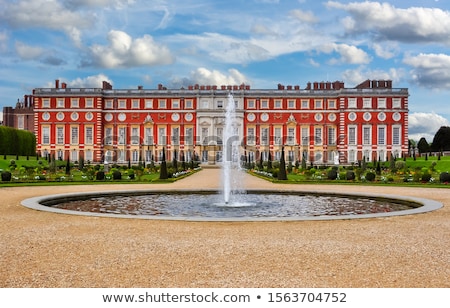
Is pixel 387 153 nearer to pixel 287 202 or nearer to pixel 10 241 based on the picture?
pixel 287 202

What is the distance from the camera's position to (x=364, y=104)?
159 feet

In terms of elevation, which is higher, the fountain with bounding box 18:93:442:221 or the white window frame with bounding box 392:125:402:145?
the white window frame with bounding box 392:125:402:145

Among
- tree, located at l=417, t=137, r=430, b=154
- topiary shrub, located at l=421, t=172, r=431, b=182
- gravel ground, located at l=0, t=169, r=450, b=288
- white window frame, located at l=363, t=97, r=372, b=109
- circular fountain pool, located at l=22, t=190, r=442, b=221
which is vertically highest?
white window frame, located at l=363, t=97, r=372, b=109

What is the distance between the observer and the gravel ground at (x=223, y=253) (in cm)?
450

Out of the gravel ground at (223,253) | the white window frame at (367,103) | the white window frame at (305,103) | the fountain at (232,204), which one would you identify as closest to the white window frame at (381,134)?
the white window frame at (367,103)

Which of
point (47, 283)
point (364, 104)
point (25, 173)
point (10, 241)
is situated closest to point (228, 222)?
point (10, 241)

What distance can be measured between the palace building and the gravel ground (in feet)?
137

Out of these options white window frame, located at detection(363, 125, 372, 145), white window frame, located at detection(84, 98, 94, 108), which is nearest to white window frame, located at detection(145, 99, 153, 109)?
white window frame, located at detection(84, 98, 94, 108)

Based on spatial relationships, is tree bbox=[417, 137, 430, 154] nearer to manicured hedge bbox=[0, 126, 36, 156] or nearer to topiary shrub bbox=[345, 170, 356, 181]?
topiary shrub bbox=[345, 170, 356, 181]

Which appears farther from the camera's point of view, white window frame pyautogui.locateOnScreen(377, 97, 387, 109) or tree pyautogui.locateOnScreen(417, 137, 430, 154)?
tree pyautogui.locateOnScreen(417, 137, 430, 154)

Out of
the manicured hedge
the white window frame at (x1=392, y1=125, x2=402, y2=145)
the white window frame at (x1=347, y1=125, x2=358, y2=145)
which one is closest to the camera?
the manicured hedge

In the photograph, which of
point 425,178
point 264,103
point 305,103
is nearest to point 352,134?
point 305,103

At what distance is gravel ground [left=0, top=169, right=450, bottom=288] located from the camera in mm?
4500

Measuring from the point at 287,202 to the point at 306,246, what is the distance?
638 centimetres
